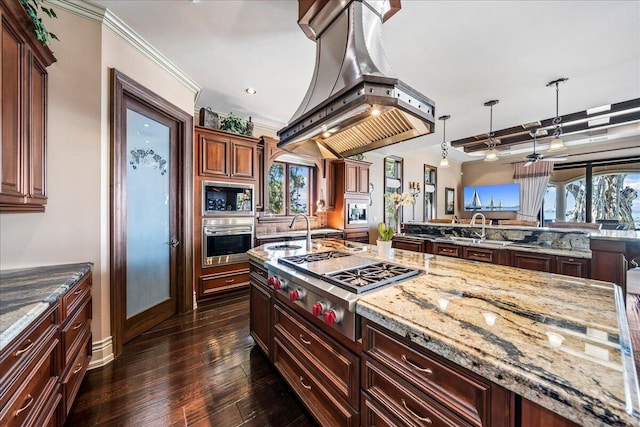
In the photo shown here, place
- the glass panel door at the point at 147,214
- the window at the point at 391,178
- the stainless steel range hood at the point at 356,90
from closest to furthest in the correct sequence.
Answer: the stainless steel range hood at the point at 356,90
the glass panel door at the point at 147,214
the window at the point at 391,178

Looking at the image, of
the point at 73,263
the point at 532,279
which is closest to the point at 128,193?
the point at 73,263

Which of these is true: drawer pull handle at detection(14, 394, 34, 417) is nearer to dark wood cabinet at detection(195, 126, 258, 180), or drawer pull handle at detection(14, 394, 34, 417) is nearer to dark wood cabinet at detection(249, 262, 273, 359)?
dark wood cabinet at detection(249, 262, 273, 359)

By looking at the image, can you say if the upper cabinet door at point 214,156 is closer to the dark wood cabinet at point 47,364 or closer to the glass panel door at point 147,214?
the glass panel door at point 147,214

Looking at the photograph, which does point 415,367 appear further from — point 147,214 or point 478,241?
point 478,241

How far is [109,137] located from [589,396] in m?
3.04

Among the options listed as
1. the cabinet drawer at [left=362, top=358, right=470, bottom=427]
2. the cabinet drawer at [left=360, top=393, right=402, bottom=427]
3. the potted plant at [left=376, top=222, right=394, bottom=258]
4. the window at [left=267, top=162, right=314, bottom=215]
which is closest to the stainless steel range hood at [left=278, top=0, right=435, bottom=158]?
the potted plant at [left=376, top=222, right=394, bottom=258]

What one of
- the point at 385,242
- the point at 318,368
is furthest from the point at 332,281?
the point at 385,242

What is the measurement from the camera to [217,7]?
1.91 meters

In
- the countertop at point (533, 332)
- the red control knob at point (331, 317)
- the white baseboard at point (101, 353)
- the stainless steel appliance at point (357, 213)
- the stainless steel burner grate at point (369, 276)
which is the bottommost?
the white baseboard at point (101, 353)

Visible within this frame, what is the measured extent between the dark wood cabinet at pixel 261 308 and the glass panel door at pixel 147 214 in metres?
1.28

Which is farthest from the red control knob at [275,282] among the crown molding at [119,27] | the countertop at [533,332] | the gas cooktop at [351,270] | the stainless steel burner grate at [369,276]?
the crown molding at [119,27]

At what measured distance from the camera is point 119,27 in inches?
82.3

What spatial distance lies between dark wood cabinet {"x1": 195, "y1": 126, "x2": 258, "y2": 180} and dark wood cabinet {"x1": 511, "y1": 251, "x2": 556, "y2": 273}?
3.68 meters

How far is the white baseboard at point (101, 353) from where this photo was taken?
1997 mm
